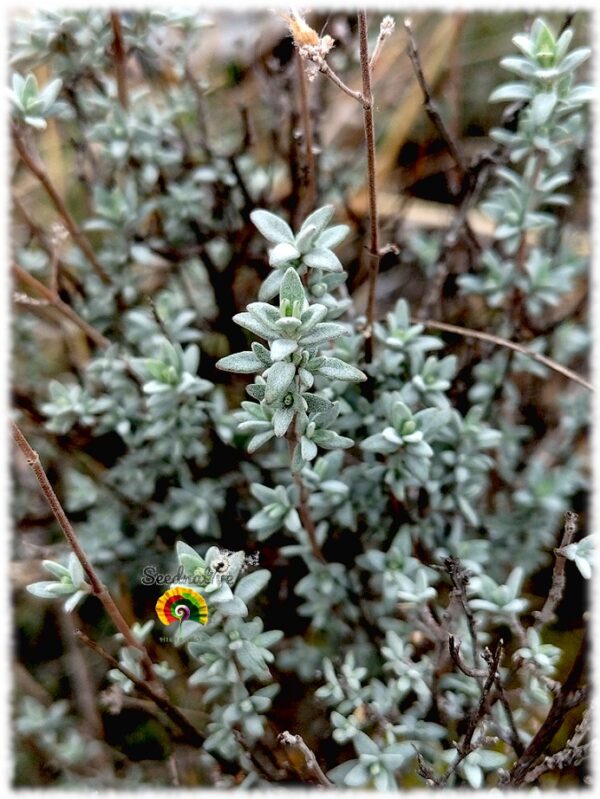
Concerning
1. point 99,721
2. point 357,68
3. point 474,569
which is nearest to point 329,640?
point 474,569

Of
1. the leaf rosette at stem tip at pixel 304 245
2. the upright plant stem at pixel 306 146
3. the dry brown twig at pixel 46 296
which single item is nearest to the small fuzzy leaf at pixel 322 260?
the leaf rosette at stem tip at pixel 304 245

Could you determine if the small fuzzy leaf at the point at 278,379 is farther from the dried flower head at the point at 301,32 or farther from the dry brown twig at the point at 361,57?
the dried flower head at the point at 301,32

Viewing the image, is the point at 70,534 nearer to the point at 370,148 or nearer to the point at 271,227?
the point at 271,227

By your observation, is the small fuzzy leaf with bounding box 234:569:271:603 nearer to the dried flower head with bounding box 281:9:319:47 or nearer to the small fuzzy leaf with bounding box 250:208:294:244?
the small fuzzy leaf with bounding box 250:208:294:244

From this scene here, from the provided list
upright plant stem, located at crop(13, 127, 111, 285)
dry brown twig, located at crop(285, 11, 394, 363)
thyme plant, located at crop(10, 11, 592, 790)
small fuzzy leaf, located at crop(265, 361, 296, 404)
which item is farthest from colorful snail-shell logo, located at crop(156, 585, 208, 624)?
upright plant stem, located at crop(13, 127, 111, 285)

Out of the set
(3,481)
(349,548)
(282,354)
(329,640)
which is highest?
(282,354)

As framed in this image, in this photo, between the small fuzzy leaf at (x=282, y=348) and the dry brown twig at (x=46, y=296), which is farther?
the dry brown twig at (x=46, y=296)

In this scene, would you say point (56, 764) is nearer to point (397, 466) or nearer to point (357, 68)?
point (397, 466)
